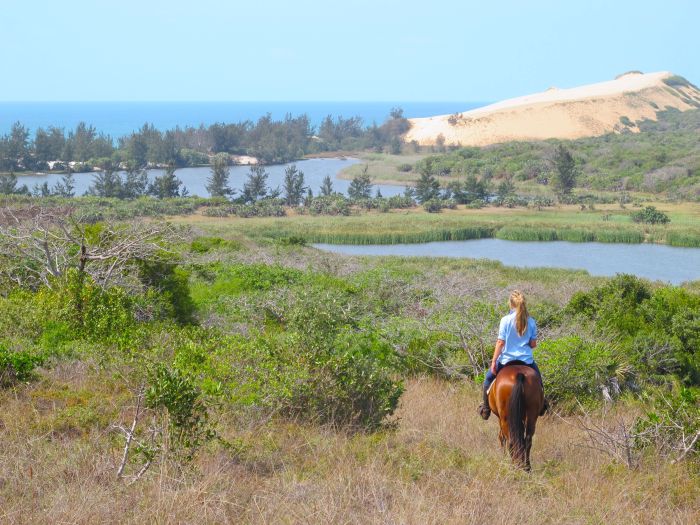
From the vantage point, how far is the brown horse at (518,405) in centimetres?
651

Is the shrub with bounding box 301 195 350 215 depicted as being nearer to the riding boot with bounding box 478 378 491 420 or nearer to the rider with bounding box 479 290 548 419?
the riding boot with bounding box 478 378 491 420

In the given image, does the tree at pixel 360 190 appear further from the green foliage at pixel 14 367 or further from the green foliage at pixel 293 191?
the green foliage at pixel 14 367

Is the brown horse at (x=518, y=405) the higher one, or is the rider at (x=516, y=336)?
the rider at (x=516, y=336)

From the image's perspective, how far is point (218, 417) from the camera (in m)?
7.16

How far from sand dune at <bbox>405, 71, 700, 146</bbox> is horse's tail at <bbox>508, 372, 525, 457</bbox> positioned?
4018 inches

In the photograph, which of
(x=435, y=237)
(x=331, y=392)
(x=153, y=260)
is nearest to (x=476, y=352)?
→ (x=331, y=392)

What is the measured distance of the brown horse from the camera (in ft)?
21.4

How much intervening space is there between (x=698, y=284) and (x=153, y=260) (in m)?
20.9

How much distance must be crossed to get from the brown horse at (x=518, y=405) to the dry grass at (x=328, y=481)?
172 millimetres

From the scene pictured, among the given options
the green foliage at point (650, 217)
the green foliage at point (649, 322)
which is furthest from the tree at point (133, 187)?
the green foliage at point (649, 322)

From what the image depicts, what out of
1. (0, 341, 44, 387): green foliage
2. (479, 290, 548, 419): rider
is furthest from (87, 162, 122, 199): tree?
(479, 290, 548, 419): rider

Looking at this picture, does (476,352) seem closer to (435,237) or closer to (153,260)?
(153,260)

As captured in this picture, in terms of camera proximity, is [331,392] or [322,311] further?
[322,311]

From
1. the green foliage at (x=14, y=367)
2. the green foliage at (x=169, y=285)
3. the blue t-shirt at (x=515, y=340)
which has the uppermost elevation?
the blue t-shirt at (x=515, y=340)
